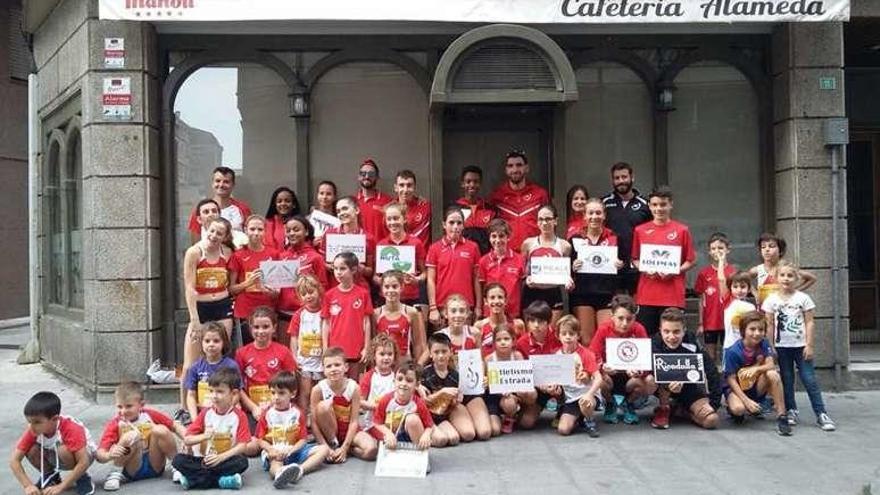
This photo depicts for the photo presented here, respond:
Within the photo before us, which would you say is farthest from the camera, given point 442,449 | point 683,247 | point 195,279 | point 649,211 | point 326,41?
point 326,41

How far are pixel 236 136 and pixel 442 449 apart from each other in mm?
4475

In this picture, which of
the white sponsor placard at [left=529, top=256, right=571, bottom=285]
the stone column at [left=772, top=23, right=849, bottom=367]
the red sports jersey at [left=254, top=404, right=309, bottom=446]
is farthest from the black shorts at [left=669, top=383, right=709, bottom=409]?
the red sports jersey at [left=254, top=404, right=309, bottom=446]

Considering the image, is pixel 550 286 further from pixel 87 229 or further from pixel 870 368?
pixel 87 229

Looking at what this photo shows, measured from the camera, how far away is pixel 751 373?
7.22 meters

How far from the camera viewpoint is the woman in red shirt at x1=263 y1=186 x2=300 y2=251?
816cm

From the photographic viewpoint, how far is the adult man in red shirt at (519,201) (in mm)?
8547

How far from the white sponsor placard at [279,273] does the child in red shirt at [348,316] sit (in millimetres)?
489

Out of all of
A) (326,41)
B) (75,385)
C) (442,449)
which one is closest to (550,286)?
(442,449)

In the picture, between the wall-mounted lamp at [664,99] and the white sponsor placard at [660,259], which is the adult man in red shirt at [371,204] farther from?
the wall-mounted lamp at [664,99]

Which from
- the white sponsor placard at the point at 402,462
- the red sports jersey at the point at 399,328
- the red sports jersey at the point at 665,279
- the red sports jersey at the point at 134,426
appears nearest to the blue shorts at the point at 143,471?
the red sports jersey at the point at 134,426

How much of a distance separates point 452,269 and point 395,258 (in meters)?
0.54

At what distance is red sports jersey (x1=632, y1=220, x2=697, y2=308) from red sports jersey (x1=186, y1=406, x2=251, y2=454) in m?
3.91

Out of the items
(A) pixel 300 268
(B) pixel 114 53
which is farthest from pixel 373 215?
(B) pixel 114 53

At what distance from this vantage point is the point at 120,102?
8508mm
